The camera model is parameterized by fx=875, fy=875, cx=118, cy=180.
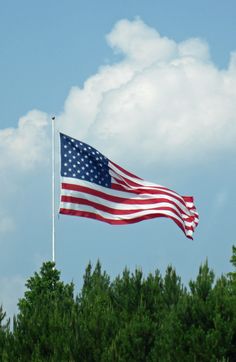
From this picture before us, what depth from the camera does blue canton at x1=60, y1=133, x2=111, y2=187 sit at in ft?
101

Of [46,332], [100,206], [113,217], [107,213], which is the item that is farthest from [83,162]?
[46,332]

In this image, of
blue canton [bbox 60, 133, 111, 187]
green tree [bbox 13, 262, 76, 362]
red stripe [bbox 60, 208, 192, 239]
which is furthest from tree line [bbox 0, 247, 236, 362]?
blue canton [bbox 60, 133, 111, 187]

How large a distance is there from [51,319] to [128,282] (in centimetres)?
272

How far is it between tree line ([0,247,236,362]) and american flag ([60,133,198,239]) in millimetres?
2635

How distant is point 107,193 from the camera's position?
Result: 30484 mm

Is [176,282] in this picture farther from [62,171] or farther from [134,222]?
[62,171]

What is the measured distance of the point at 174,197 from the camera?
100ft

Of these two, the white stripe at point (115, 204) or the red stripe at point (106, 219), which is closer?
the red stripe at point (106, 219)

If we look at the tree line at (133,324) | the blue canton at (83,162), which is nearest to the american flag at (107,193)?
the blue canton at (83,162)

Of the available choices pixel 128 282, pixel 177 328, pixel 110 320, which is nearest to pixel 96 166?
pixel 128 282

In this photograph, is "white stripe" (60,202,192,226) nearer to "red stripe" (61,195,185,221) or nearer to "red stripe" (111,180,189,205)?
"red stripe" (61,195,185,221)

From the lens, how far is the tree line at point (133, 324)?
2219 centimetres

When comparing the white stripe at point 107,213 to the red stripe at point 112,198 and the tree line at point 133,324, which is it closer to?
the red stripe at point 112,198

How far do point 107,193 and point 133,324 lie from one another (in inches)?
307
